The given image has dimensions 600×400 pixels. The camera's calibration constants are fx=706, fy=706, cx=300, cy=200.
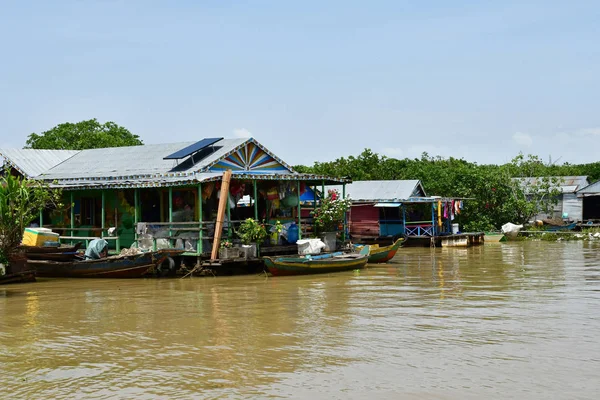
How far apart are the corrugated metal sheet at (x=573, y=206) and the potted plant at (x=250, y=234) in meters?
28.8

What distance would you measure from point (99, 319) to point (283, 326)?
3.20 m

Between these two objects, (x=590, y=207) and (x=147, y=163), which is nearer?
(x=147, y=163)

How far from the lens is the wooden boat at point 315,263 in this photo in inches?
689

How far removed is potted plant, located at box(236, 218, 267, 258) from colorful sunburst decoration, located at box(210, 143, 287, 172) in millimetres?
4599

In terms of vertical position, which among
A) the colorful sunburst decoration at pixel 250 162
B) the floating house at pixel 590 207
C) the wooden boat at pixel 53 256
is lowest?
the wooden boat at pixel 53 256

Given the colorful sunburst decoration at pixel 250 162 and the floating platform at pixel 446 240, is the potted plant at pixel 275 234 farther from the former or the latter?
the floating platform at pixel 446 240

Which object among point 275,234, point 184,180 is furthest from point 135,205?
point 275,234

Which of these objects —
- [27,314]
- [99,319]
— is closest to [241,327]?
[99,319]

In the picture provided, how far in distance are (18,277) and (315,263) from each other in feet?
23.5

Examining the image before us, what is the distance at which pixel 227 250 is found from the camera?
1748 cm

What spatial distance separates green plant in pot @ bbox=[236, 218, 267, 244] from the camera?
58.5 feet

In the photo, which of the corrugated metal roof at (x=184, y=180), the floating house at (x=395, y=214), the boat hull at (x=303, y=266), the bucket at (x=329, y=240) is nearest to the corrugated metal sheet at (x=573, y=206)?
the floating house at (x=395, y=214)

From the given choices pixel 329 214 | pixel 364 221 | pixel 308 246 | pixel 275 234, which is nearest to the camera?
pixel 308 246

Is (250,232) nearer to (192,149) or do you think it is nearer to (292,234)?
(292,234)
